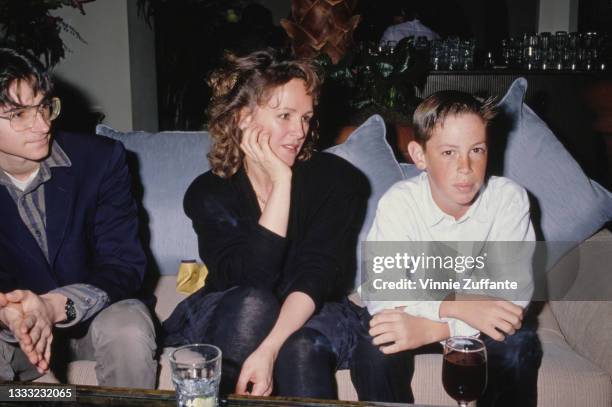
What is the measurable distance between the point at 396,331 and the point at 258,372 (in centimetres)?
31

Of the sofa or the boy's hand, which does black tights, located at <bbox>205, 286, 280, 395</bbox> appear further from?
the boy's hand

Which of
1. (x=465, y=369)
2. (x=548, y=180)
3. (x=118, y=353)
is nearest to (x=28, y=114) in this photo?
(x=118, y=353)

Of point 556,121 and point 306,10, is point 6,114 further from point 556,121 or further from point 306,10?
point 556,121

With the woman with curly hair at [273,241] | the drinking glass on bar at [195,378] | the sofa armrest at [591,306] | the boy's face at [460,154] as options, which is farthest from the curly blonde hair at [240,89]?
the sofa armrest at [591,306]

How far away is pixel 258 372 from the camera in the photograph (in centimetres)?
120

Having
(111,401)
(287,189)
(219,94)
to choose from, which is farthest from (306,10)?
(111,401)

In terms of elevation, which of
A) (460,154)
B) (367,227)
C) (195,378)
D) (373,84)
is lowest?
(195,378)

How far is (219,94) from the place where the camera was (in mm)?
1590

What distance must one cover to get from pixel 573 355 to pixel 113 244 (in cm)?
118

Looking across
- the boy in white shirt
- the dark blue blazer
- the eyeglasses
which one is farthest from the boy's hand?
the eyeglasses

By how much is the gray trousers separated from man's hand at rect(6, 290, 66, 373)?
11 centimetres

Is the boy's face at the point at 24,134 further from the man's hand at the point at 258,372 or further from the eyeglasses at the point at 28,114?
the man's hand at the point at 258,372

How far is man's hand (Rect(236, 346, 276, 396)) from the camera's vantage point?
1.20 m

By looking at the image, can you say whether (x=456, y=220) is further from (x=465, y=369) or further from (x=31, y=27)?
(x=31, y=27)
